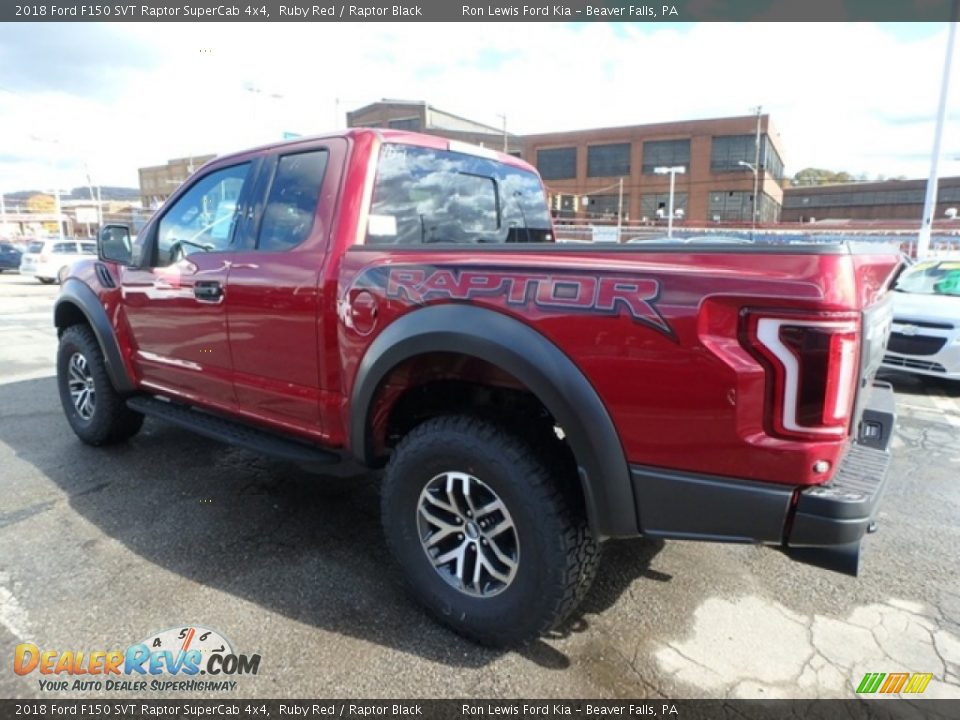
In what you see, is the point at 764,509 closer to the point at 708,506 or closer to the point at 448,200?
the point at 708,506

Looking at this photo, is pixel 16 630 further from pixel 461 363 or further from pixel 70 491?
pixel 461 363

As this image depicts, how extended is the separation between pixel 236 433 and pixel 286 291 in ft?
2.95

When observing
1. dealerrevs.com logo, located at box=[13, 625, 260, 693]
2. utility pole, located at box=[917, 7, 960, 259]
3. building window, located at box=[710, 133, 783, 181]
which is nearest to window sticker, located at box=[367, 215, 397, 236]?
dealerrevs.com logo, located at box=[13, 625, 260, 693]

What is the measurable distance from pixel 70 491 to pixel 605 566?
324 cm

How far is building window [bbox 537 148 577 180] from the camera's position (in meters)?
64.1

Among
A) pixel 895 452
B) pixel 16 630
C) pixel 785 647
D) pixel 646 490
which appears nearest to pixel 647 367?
pixel 646 490

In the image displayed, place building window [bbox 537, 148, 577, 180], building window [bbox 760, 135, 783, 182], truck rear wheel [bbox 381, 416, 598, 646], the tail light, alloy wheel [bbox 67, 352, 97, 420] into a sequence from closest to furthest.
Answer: the tail light
truck rear wheel [bbox 381, 416, 598, 646]
alloy wheel [bbox 67, 352, 97, 420]
building window [bbox 760, 135, 783, 182]
building window [bbox 537, 148, 577, 180]

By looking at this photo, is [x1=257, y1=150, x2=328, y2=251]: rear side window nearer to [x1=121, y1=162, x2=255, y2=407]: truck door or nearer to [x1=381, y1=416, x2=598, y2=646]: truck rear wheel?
[x1=121, y1=162, x2=255, y2=407]: truck door

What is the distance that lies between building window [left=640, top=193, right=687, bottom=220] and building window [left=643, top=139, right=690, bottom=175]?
8.26 ft

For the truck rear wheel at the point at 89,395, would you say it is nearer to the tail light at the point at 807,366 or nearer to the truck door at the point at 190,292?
the truck door at the point at 190,292

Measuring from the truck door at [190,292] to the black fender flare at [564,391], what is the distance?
1555mm

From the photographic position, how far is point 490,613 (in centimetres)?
228

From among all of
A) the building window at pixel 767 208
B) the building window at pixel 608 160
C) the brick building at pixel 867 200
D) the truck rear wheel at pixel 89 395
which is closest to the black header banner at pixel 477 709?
the truck rear wheel at pixel 89 395

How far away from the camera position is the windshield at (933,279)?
282 inches
